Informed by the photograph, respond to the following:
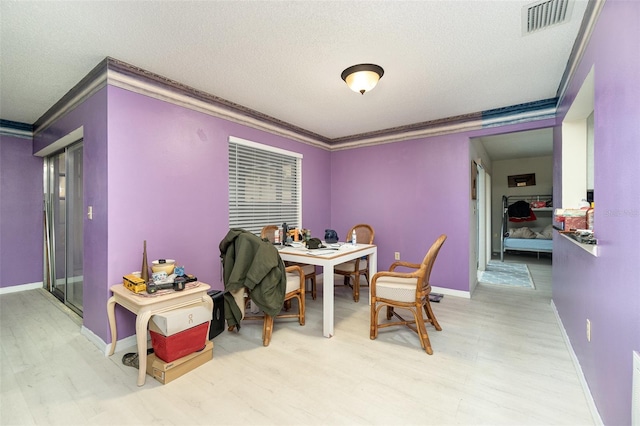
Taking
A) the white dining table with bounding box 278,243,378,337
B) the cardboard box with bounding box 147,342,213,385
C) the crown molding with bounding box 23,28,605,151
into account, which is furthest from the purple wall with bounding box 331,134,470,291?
the cardboard box with bounding box 147,342,213,385

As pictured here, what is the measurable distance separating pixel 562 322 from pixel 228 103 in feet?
13.9

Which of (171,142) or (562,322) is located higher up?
(171,142)

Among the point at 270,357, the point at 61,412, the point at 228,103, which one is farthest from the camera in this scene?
the point at 228,103

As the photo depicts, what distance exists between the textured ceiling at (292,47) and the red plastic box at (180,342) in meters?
2.16

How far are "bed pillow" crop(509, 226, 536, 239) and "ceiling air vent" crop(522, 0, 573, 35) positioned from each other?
5788 mm

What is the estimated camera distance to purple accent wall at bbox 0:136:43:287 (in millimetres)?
3881

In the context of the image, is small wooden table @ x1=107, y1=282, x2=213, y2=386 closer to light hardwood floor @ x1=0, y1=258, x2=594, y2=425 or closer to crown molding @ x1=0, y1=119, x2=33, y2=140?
light hardwood floor @ x1=0, y1=258, x2=594, y2=425

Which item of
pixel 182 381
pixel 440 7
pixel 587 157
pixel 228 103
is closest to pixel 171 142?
pixel 228 103

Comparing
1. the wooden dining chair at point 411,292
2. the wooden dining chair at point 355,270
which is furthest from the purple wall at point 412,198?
the wooden dining chair at point 411,292

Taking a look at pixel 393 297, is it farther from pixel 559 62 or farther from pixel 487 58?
pixel 559 62

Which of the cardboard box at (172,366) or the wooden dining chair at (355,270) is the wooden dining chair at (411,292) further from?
the cardboard box at (172,366)

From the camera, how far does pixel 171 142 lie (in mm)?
2756

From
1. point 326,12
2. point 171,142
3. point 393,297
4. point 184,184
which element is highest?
point 326,12

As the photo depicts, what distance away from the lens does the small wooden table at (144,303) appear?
6.35 feet
